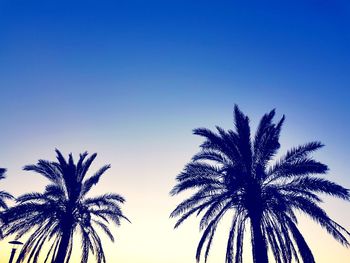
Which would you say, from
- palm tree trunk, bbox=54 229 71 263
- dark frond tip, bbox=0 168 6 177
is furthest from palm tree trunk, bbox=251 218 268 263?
dark frond tip, bbox=0 168 6 177

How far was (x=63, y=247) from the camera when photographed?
58.2ft

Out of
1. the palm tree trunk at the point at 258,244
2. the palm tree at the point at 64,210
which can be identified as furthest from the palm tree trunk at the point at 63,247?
the palm tree trunk at the point at 258,244

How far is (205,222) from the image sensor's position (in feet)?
52.5

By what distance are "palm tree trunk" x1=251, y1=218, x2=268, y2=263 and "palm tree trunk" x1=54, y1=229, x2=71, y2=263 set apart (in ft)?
34.2

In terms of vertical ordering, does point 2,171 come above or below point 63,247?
above

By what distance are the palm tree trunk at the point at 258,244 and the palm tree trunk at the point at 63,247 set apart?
10.4 m

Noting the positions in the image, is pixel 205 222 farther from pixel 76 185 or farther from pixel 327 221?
pixel 76 185

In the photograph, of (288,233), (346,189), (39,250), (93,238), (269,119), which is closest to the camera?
(346,189)

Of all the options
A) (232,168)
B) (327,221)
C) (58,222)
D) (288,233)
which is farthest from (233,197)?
(58,222)

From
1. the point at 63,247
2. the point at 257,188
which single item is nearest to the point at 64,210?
the point at 63,247

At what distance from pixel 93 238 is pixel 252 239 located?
1014 cm

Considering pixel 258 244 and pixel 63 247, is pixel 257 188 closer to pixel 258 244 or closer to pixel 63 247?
pixel 258 244

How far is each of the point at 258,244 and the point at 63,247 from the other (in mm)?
10816

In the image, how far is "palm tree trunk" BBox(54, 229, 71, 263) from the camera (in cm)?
1752
